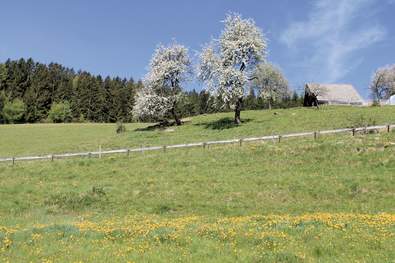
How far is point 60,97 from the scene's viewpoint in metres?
138

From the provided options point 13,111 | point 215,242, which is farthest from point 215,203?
point 13,111

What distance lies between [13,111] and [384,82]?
9693cm

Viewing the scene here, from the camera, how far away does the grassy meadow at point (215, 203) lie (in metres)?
14.6

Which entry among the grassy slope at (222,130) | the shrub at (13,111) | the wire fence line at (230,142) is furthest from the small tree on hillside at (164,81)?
the shrub at (13,111)

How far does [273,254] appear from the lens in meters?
13.7

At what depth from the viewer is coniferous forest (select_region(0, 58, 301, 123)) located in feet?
427

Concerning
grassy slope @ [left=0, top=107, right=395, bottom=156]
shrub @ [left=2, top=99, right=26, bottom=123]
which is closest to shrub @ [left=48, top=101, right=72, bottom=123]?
shrub @ [left=2, top=99, right=26, bottom=123]

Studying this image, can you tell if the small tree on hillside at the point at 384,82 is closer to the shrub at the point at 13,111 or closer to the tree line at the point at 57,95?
the tree line at the point at 57,95

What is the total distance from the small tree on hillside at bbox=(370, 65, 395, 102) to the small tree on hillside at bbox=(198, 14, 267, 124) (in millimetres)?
75274

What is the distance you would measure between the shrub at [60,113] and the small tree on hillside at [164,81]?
61.1 m

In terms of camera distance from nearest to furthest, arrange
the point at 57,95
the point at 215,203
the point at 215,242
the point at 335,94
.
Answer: the point at 215,242 < the point at 215,203 < the point at 335,94 < the point at 57,95

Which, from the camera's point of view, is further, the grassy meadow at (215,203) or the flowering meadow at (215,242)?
the grassy meadow at (215,203)

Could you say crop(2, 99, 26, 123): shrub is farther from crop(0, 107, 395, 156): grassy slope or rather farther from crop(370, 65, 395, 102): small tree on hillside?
crop(370, 65, 395, 102): small tree on hillside

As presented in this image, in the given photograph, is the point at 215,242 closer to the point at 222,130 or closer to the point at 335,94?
the point at 222,130
